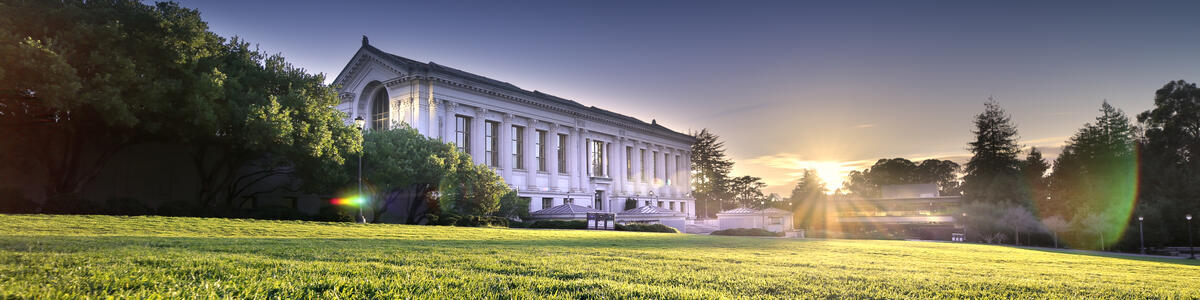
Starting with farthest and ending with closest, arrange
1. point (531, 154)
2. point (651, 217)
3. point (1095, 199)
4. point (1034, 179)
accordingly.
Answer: point (1034, 179) < point (531, 154) < point (1095, 199) < point (651, 217)

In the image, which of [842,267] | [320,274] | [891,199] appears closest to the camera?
[320,274]

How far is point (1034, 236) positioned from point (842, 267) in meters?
59.3

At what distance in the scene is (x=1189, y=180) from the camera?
53469 millimetres

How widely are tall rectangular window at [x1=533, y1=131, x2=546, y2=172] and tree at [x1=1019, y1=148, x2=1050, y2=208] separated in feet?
183

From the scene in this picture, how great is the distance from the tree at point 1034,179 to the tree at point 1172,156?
11.2m

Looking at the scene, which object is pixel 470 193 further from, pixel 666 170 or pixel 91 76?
pixel 666 170

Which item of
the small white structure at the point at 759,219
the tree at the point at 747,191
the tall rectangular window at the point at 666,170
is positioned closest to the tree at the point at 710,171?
the tree at the point at 747,191

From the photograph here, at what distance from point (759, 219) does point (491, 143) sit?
2861 cm

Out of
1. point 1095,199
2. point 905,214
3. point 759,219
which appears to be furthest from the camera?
point 905,214

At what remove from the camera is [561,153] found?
68188mm

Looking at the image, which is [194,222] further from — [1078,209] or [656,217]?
[1078,209]

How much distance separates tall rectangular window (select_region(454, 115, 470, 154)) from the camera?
178 ft

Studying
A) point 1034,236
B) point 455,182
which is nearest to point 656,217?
point 455,182

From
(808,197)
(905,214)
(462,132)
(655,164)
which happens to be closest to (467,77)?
(462,132)
